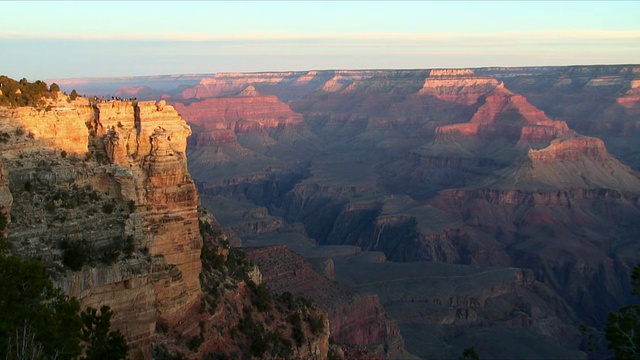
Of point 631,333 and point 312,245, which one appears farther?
point 312,245

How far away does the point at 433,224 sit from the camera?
118 metres

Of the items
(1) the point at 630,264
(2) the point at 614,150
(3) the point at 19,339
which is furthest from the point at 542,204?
(3) the point at 19,339

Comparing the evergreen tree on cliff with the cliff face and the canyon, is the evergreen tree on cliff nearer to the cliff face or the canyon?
the canyon

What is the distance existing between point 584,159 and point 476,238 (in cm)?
4079

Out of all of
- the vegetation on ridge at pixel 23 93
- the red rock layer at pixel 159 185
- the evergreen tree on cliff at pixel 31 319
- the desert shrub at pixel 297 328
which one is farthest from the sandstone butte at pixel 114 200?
the desert shrub at pixel 297 328

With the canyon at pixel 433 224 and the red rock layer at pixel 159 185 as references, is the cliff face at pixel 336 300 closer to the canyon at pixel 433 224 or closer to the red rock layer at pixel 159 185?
the canyon at pixel 433 224

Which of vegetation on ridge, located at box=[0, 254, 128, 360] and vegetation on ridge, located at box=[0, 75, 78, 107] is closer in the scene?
vegetation on ridge, located at box=[0, 254, 128, 360]

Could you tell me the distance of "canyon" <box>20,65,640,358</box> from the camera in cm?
2706

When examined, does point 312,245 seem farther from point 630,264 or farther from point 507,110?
point 507,110

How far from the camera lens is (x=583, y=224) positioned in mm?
122062

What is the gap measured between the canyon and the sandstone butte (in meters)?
0.11

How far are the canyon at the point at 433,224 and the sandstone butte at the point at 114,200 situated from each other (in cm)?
11

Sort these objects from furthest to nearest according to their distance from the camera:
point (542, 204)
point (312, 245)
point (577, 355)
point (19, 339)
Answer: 1. point (542, 204)
2. point (312, 245)
3. point (577, 355)
4. point (19, 339)

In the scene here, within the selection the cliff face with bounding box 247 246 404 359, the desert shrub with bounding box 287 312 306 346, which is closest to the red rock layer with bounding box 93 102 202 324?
the desert shrub with bounding box 287 312 306 346
